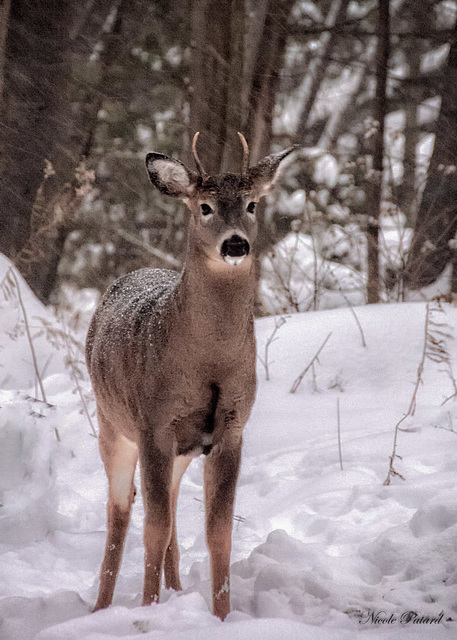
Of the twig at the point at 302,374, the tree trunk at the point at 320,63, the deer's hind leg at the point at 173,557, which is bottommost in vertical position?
the deer's hind leg at the point at 173,557

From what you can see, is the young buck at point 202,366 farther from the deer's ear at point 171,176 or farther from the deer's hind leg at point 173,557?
the deer's hind leg at point 173,557

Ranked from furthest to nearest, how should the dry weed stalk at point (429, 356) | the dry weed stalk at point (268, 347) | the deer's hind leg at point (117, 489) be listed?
the dry weed stalk at point (268, 347), the dry weed stalk at point (429, 356), the deer's hind leg at point (117, 489)

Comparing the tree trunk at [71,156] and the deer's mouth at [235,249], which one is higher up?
the tree trunk at [71,156]

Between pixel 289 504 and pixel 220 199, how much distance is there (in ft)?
6.41

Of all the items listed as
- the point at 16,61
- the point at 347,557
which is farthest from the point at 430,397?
the point at 16,61

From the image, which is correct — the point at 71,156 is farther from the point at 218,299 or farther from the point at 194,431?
the point at 194,431

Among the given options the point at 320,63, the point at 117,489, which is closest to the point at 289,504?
the point at 117,489

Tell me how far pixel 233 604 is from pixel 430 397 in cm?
243

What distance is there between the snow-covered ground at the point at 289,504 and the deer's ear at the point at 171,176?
159 cm

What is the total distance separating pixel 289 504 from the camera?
407 cm

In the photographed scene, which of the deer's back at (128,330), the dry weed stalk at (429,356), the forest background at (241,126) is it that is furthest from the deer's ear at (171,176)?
the forest background at (241,126)

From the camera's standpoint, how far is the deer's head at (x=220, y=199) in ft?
9.04

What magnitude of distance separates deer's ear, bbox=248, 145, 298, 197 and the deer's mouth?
0.38 m

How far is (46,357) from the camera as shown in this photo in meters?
6.18
